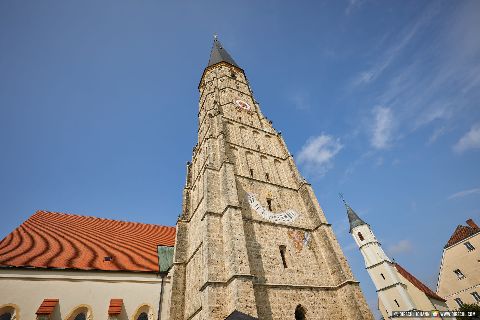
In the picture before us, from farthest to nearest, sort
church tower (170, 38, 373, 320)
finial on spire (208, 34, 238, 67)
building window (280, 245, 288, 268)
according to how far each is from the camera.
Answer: finial on spire (208, 34, 238, 67) → building window (280, 245, 288, 268) → church tower (170, 38, 373, 320)

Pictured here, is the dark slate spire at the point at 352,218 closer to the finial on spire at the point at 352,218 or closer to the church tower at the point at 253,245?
the finial on spire at the point at 352,218

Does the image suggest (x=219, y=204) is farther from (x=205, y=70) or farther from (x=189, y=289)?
(x=205, y=70)

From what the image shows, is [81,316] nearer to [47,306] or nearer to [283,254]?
[47,306]

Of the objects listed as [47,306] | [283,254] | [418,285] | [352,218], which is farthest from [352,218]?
[47,306]

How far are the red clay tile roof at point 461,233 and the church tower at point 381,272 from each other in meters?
6.91

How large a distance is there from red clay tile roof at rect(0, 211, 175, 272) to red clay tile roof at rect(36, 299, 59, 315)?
5.38ft

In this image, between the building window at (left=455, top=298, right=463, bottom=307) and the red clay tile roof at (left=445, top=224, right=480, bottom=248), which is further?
the red clay tile roof at (left=445, top=224, right=480, bottom=248)

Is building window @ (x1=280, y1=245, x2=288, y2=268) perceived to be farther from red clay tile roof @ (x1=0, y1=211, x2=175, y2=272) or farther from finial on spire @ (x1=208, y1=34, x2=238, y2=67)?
finial on spire @ (x1=208, y1=34, x2=238, y2=67)

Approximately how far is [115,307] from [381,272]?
2700cm

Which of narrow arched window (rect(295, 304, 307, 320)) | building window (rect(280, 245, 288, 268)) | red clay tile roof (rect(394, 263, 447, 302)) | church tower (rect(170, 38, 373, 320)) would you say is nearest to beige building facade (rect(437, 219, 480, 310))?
red clay tile roof (rect(394, 263, 447, 302))

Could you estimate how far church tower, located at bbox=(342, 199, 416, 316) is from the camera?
2469 centimetres

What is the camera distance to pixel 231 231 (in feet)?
39.7

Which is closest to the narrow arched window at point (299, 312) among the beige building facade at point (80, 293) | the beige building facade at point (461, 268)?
the beige building facade at point (80, 293)

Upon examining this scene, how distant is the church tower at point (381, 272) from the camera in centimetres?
2469
